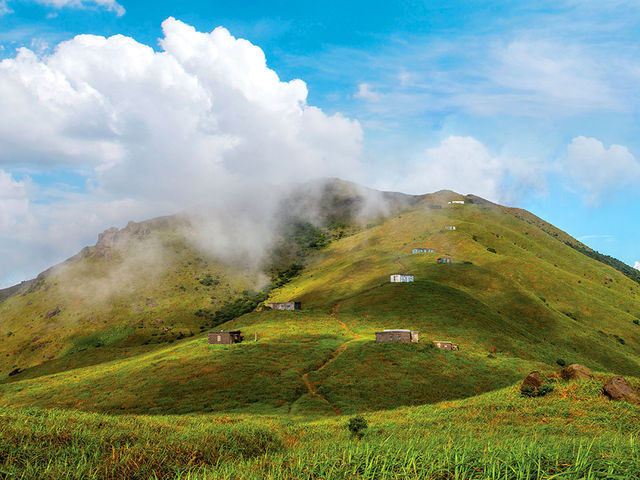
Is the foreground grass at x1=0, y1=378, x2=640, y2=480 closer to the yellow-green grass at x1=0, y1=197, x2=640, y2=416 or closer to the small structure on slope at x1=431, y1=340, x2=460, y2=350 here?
the yellow-green grass at x1=0, y1=197, x2=640, y2=416

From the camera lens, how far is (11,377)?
15238 cm

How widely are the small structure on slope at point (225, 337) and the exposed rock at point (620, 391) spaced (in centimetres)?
7280

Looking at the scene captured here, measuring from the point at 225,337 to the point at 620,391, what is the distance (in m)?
75.0

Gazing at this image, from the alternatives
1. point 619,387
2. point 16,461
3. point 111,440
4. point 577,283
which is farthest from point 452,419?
point 577,283

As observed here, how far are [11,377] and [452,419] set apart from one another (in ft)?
612

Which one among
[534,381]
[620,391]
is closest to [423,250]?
[534,381]

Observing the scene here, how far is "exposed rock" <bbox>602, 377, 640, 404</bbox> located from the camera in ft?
98.8

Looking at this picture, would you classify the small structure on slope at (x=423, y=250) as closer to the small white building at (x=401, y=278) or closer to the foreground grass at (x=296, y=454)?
the small white building at (x=401, y=278)

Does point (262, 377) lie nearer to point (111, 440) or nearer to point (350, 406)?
point (350, 406)

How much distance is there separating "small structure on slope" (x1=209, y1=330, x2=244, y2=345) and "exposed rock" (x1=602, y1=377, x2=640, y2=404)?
7280 cm

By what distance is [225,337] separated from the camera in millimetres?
88438

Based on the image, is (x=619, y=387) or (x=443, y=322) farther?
(x=443, y=322)

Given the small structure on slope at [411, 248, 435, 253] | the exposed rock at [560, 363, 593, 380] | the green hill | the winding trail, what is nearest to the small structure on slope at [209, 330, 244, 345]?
the green hill

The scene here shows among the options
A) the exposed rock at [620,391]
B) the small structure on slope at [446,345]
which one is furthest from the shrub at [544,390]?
the small structure on slope at [446,345]
